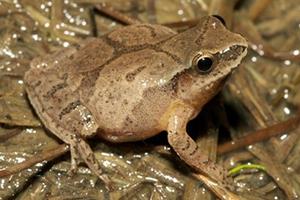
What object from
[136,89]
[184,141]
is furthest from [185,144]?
[136,89]

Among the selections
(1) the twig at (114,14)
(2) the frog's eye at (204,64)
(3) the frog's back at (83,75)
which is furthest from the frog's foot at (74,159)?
(1) the twig at (114,14)

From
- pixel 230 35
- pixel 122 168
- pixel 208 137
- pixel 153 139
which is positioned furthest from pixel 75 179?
pixel 230 35

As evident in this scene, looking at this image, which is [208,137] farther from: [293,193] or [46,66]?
[46,66]

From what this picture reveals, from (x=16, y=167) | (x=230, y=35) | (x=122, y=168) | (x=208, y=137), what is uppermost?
(x=230, y=35)

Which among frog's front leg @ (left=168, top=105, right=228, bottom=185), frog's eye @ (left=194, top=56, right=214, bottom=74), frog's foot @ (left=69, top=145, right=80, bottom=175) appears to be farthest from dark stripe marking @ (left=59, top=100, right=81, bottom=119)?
frog's eye @ (left=194, top=56, right=214, bottom=74)

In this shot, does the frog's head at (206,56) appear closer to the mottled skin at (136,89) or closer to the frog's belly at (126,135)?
the mottled skin at (136,89)

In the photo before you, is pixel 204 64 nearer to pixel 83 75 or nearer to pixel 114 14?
pixel 83 75

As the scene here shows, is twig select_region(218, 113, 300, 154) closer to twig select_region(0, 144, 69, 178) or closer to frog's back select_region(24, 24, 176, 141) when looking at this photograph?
frog's back select_region(24, 24, 176, 141)
